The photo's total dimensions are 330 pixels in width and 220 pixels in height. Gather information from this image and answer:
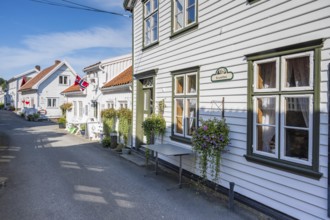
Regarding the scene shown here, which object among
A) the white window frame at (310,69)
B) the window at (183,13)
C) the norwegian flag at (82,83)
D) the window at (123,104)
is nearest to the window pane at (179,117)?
the window at (183,13)

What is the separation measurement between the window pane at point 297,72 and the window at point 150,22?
16.8ft

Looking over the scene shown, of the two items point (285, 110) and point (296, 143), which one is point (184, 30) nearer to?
point (285, 110)

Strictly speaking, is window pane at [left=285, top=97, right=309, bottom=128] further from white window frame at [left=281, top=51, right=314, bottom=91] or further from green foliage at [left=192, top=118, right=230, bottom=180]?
green foliage at [left=192, top=118, right=230, bottom=180]

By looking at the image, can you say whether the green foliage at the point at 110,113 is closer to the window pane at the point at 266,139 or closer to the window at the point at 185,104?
the window at the point at 185,104

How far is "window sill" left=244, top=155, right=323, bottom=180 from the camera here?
12.6 feet

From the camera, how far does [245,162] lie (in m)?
5.07

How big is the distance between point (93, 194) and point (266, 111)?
384 cm

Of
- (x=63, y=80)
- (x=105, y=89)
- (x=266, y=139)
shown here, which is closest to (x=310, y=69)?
(x=266, y=139)

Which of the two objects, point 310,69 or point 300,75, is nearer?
point 310,69

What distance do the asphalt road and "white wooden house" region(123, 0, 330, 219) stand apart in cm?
91

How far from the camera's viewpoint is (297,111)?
418 cm

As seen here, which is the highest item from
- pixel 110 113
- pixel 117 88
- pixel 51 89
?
pixel 51 89

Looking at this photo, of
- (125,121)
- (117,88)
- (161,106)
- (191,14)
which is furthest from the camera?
(117,88)

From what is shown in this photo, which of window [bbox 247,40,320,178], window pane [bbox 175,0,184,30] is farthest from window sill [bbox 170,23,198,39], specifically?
window [bbox 247,40,320,178]
